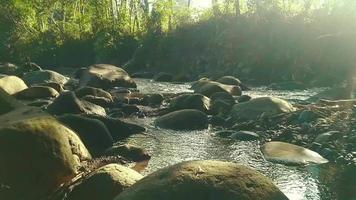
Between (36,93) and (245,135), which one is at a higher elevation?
(245,135)

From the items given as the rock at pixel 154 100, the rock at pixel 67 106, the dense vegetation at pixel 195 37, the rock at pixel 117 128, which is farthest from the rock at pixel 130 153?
the dense vegetation at pixel 195 37

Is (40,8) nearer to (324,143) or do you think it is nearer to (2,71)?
(2,71)

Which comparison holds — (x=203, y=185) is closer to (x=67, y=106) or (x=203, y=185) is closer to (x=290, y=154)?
(x=290, y=154)

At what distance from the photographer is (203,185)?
220 inches

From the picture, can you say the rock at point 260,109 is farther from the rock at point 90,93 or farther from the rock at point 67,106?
the rock at point 90,93

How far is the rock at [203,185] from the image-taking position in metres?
5.52

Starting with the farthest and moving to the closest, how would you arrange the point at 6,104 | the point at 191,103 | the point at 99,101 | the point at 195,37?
the point at 195,37, the point at 99,101, the point at 191,103, the point at 6,104

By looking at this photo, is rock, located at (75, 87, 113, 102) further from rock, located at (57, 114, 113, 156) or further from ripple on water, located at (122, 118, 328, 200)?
rock, located at (57, 114, 113, 156)

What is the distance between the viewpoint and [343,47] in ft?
94.3

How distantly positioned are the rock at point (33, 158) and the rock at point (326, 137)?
634cm

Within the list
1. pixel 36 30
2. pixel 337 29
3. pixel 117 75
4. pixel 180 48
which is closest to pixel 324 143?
pixel 117 75

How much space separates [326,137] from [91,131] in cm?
555

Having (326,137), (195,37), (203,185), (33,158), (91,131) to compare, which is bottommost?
(326,137)

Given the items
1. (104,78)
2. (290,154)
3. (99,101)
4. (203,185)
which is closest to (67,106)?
(99,101)
